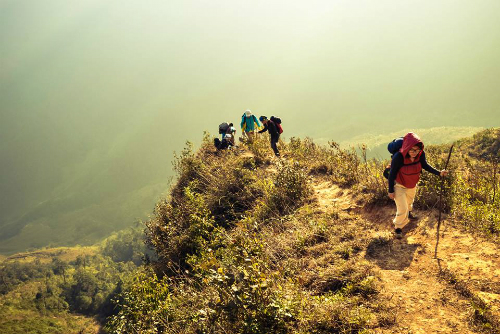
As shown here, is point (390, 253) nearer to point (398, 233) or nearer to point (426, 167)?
point (398, 233)

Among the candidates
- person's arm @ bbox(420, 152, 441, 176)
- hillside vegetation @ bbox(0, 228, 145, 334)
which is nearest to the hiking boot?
person's arm @ bbox(420, 152, 441, 176)

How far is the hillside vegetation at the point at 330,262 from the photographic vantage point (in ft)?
11.8

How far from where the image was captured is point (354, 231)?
5.65m

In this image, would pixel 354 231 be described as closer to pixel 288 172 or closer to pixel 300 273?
pixel 300 273

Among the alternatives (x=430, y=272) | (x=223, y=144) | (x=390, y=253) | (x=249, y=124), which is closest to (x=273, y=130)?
(x=249, y=124)

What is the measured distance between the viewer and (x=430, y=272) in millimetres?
4277

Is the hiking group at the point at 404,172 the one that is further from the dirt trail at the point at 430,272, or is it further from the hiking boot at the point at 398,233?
the dirt trail at the point at 430,272

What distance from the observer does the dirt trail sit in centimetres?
350

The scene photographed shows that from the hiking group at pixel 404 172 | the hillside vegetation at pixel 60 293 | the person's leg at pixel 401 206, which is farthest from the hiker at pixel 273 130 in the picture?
the hillside vegetation at pixel 60 293

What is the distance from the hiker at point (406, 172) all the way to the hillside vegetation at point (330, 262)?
51cm

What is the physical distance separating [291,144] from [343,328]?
32.0 ft

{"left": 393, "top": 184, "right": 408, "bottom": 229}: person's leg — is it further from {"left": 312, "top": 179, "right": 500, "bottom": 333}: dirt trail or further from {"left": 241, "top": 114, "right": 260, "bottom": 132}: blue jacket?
{"left": 241, "top": 114, "right": 260, "bottom": 132}: blue jacket

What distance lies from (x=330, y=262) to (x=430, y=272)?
152 cm

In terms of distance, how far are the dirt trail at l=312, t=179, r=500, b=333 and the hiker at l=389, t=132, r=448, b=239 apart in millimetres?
440
